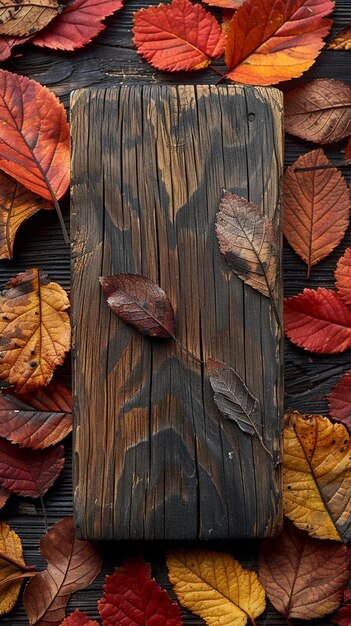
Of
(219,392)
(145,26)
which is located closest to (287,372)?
(219,392)

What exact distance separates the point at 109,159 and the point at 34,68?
0.39 m

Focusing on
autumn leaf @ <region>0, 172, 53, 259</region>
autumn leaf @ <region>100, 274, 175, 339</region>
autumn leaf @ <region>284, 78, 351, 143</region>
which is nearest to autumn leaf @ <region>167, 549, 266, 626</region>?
autumn leaf @ <region>100, 274, 175, 339</region>

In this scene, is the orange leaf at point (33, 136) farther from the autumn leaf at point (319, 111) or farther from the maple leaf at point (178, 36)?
the autumn leaf at point (319, 111)

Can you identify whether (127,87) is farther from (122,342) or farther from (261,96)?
(122,342)

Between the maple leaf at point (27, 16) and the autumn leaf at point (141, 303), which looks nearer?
the autumn leaf at point (141, 303)

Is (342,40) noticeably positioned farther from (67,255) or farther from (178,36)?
(67,255)

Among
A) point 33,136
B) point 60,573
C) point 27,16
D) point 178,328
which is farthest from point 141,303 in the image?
point 27,16

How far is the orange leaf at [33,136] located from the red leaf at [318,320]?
0.60m

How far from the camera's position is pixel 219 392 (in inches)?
62.1

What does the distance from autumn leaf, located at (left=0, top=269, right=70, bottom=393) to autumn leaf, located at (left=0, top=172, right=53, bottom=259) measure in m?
0.16

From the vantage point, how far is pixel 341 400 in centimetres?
172

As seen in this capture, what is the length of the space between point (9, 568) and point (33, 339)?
0.52m

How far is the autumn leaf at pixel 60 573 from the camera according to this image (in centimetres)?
167

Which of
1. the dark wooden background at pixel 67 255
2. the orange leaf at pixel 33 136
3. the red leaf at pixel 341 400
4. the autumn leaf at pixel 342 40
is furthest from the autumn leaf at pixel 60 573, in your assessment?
the autumn leaf at pixel 342 40
